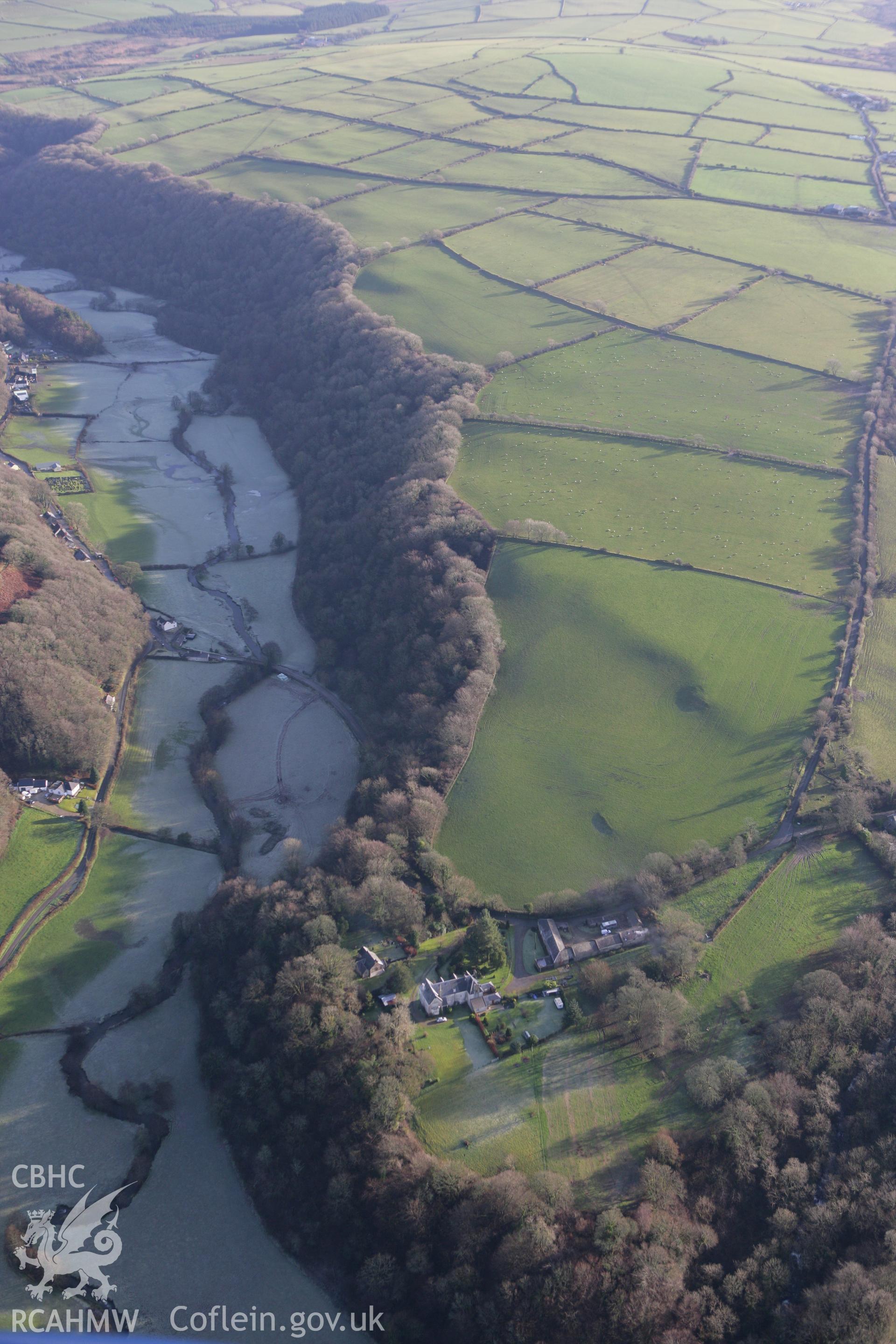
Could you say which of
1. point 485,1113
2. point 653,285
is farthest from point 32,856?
point 653,285

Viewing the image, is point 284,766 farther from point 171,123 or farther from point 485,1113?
point 171,123

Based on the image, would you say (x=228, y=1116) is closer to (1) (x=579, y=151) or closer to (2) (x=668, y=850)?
(2) (x=668, y=850)

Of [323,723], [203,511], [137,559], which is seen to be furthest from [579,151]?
[323,723]

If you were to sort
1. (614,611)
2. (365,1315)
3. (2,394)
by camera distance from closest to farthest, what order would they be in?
(365,1315) → (614,611) → (2,394)

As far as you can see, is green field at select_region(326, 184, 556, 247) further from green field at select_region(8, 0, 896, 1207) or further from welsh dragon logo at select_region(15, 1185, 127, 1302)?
welsh dragon logo at select_region(15, 1185, 127, 1302)

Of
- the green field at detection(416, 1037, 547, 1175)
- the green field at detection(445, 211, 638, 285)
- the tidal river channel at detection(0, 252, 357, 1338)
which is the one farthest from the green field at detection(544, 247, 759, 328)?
the green field at detection(416, 1037, 547, 1175)

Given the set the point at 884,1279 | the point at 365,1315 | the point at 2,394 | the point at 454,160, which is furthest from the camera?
the point at 454,160
